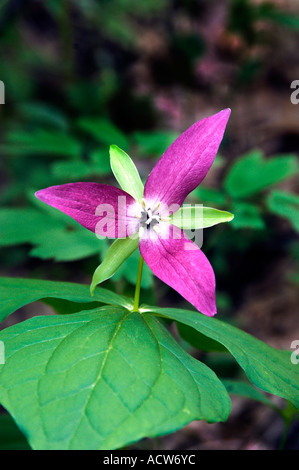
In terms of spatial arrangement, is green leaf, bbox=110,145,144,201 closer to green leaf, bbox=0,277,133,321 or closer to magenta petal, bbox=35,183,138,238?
magenta petal, bbox=35,183,138,238

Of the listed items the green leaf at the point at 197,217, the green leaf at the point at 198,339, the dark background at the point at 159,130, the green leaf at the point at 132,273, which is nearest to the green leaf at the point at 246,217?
the dark background at the point at 159,130

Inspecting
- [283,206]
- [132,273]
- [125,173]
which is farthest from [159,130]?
[125,173]

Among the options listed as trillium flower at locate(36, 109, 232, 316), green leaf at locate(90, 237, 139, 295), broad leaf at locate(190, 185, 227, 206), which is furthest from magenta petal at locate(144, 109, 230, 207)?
broad leaf at locate(190, 185, 227, 206)

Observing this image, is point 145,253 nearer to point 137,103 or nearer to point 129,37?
point 137,103

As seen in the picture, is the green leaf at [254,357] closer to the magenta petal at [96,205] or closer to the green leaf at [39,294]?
the green leaf at [39,294]

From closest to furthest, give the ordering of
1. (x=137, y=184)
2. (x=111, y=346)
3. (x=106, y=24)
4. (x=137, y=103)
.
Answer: (x=111, y=346) → (x=137, y=184) → (x=137, y=103) → (x=106, y=24)

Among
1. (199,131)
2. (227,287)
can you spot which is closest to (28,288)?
(199,131)

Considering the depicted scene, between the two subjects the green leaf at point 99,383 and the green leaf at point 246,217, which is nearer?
the green leaf at point 99,383
